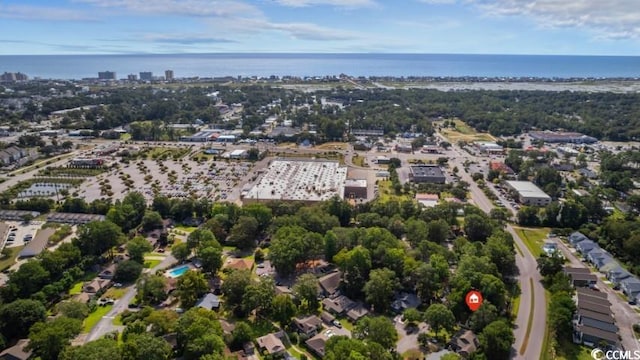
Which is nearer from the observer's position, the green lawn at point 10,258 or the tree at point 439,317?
the tree at point 439,317

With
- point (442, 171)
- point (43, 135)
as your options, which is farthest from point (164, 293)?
point (43, 135)


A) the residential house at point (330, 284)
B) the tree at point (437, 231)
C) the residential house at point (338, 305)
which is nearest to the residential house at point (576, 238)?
the tree at point (437, 231)

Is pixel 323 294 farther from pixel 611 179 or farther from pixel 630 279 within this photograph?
pixel 611 179

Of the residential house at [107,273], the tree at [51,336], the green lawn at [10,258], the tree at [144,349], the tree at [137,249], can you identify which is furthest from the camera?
the tree at [137,249]

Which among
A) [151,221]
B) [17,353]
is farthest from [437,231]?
[17,353]

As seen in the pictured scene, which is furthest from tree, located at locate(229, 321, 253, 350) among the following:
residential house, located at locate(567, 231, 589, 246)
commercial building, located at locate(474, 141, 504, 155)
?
commercial building, located at locate(474, 141, 504, 155)

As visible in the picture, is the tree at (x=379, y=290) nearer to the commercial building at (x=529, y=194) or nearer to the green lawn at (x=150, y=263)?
the green lawn at (x=150, y=263)
